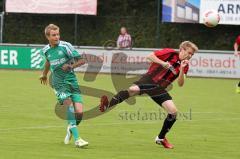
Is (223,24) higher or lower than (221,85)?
higher

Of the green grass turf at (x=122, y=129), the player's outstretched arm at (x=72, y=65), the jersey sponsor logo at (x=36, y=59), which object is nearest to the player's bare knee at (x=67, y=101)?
the player's outstretched arm at (x=72, y=65)

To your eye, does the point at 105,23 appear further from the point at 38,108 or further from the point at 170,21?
the point at 38,108

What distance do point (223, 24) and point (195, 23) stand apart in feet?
7.10

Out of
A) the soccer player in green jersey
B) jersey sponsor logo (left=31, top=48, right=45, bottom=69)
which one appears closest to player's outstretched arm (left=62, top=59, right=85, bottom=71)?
the soccer player in green jersey

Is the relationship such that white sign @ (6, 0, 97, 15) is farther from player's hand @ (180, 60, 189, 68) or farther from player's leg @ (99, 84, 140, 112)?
player's hand @ (180, 60, 189, 68)

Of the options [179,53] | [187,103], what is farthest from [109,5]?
[179,53]

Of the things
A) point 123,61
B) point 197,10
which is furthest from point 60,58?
point 197,10

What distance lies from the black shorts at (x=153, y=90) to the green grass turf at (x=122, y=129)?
2.56ft

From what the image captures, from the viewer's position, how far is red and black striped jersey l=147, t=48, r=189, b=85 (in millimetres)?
12414

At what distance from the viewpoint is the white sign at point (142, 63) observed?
30.8m

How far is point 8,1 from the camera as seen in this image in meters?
37.2

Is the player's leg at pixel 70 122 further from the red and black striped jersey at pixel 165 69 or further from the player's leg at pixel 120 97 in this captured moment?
the red and black striped jersey at pixel 165 69

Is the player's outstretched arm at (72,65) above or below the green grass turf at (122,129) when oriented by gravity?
above

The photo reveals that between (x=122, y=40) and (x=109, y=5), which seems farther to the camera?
(x=109, y=5)
